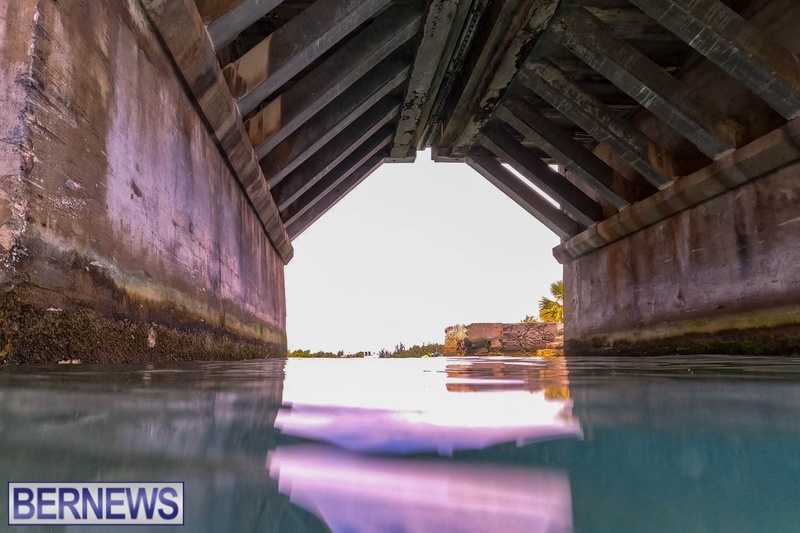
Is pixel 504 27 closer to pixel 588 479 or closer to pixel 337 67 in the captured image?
pixel 337 67

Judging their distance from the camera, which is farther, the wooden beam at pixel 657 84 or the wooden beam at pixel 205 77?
the wooden beam at pixel 657 84

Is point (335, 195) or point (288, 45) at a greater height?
point (335, 195)

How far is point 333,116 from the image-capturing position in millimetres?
6598

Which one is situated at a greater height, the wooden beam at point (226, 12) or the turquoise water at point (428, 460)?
the wooden beam at point (226, 12)

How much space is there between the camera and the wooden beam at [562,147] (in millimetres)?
7297

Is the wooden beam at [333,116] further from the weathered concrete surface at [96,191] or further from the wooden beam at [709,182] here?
the wooden beam at [709,182]

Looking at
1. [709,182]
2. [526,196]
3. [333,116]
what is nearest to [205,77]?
[333,116]

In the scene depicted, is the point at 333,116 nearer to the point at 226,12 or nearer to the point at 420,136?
the point at 420,136

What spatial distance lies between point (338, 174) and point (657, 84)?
5668 millimetres

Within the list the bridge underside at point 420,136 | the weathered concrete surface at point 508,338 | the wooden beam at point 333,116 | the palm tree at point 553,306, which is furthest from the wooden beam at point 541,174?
the palm tree at point 553,306

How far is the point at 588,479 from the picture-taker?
0.56 metres

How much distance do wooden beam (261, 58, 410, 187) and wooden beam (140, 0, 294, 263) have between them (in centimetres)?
51

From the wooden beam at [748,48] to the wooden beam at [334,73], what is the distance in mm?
2698

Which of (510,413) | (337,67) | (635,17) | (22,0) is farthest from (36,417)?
(635,17)
